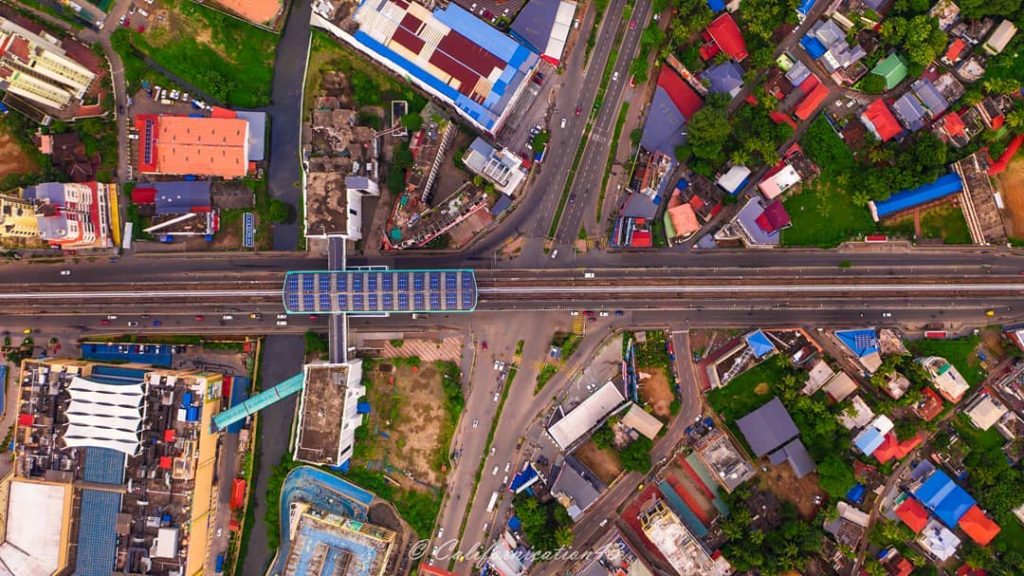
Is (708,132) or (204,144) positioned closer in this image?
(708,132)

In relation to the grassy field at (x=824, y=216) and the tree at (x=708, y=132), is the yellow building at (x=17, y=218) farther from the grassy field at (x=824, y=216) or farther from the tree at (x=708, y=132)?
the grassy field at (x=824, y=216)

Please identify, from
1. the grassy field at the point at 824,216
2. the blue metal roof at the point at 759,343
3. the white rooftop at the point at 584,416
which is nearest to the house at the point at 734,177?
the grassy field at the point at 824,216

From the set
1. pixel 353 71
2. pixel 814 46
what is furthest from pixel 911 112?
pixel 353 71

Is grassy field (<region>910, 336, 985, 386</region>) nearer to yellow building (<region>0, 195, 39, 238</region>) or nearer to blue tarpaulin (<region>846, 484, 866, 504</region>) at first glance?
blue tarpaulin (<region>846, 484, 866, 504</region>)

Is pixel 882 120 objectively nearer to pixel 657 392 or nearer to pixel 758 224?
pixel 758 224

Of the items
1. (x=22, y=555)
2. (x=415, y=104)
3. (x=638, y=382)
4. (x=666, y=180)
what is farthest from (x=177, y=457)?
(x=666, y=180)
